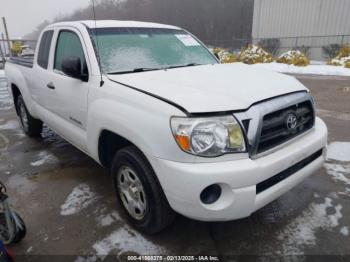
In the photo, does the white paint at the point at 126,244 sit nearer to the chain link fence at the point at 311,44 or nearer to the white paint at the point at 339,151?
the white paint at the point at 339,151

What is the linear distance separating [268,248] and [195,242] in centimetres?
58

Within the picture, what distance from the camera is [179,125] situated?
75.9 inches

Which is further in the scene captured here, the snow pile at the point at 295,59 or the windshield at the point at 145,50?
the snow pile at the point at 295,59

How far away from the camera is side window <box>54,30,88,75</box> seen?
120 inches

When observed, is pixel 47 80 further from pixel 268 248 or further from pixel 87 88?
pixel 268 248

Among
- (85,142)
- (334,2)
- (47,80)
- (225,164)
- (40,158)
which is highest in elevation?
(334,2)

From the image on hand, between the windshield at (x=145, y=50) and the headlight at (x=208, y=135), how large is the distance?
1116mm

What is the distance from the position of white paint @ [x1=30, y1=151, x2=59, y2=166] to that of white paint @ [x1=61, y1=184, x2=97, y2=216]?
99cm

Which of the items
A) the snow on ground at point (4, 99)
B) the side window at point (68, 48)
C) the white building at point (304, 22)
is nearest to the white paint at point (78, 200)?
the side window at point (68, 48)

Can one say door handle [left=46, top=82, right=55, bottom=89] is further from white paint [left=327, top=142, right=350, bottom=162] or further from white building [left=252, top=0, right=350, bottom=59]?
white building [left=252, top=0, right=350, bottom=59]

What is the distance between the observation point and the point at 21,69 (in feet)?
15.4

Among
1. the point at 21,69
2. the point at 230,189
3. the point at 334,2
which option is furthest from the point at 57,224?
the point at 334,2

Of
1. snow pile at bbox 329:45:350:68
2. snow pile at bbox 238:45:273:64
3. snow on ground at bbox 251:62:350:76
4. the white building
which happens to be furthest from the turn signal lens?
the white building

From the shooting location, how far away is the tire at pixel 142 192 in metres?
2.17
